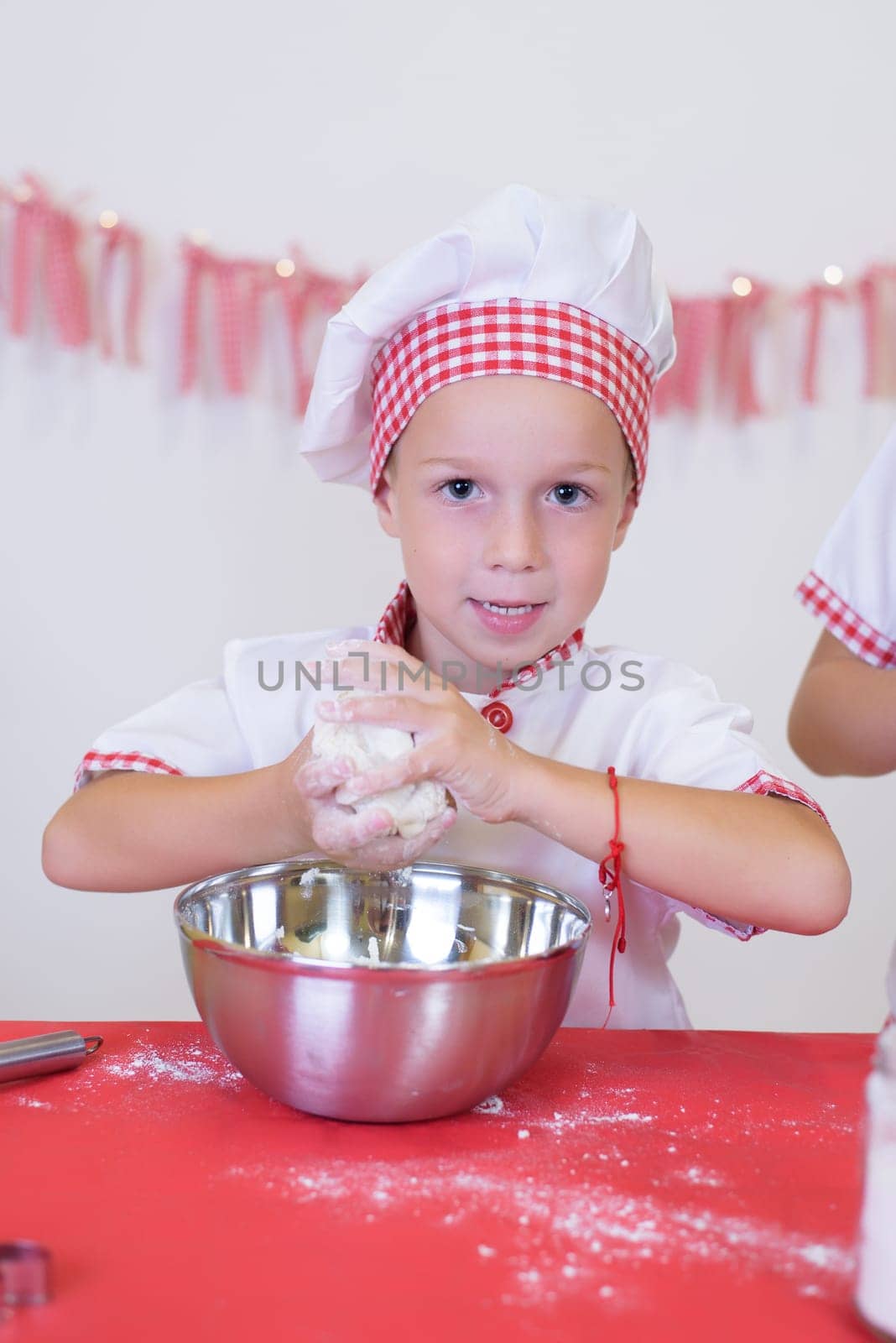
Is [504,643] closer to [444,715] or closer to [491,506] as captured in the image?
[491,506]

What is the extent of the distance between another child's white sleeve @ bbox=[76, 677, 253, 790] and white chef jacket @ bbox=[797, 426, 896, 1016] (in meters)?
0.70

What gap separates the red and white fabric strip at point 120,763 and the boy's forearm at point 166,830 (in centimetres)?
1

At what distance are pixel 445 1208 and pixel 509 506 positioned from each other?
2.05 feet

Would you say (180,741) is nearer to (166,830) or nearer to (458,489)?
(166,830)

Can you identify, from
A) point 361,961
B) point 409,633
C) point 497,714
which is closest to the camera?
point 361,961

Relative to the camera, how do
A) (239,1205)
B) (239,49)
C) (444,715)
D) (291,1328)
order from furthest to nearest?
(239,49)
(444,715)
(239,1205)
(291,1328)

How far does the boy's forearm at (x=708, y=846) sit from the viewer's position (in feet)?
3.26

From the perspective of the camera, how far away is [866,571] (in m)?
1.46

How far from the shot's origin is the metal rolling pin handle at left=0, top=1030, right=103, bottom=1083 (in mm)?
822

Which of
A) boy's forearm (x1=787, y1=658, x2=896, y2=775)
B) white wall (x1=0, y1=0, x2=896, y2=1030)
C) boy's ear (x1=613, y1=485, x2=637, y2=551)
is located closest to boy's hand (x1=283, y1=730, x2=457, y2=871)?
boy's ear (x1=613, y1=485, x2=637, y2=551)

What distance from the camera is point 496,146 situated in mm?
2143

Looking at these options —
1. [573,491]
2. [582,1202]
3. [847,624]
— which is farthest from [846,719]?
[582,1202]

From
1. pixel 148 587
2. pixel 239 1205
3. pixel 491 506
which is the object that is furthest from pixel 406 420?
pixel 148 587

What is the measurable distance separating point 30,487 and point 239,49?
0.81 metres
